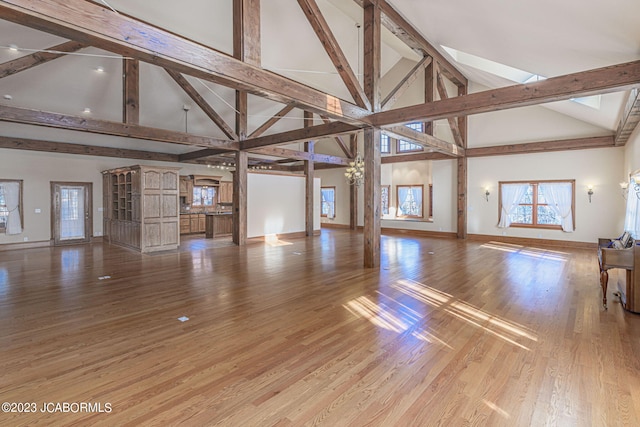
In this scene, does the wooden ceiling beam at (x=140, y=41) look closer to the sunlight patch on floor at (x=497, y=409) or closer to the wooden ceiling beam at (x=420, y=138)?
the wooden ceiling beam at (x=420, y=138)

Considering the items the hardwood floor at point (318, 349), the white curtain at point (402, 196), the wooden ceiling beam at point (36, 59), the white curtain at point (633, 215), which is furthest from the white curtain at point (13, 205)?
the white curtain at point (633, 215)

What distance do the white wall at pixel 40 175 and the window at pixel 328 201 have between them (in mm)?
7245

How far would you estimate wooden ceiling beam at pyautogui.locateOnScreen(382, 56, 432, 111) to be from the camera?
6340mm

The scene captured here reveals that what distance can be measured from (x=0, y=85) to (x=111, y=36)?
20.1ft

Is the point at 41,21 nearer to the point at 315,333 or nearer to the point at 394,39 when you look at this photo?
the point at 315,333

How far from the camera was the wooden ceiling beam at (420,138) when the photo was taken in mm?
6602

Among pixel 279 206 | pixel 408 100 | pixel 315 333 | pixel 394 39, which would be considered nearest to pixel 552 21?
pixel 315 333

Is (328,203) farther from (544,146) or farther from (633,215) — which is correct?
(633,215)

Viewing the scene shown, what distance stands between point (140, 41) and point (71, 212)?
9.06m

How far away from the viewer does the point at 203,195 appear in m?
13.3

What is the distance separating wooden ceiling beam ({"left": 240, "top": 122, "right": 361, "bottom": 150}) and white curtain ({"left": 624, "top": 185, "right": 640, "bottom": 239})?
5393 mm

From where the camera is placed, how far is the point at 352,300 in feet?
14.0

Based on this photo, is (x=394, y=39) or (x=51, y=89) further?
(x=394, y=39)

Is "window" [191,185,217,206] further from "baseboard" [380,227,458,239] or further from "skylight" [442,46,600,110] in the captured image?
"skylight" [442,46,600,110]
